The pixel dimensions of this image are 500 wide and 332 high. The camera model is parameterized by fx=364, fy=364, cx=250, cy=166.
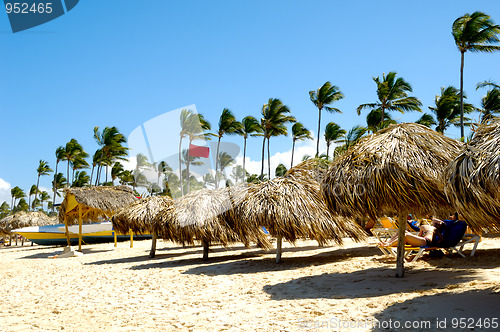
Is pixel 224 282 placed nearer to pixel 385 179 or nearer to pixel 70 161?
pixel 385 179

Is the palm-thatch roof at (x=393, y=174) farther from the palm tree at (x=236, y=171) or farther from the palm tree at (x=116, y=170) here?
the palm tree at (x=236, y=171)

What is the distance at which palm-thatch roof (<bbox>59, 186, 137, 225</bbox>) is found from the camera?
691 inches

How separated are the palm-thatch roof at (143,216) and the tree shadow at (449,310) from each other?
381 inches

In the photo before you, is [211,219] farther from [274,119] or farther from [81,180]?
[81,180]

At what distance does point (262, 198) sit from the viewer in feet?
30.1

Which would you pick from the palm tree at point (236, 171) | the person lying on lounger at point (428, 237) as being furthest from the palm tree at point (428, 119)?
the palm tree at point (236, 171)

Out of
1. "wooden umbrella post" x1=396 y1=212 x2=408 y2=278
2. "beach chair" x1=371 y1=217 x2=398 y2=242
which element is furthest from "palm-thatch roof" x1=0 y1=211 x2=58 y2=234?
"wooden umbrella post" x1=396 y1=212 x2=408 y2=278

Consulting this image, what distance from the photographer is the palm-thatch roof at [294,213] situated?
28.7ft

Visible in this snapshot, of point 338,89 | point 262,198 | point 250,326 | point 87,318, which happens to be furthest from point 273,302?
point 338,89

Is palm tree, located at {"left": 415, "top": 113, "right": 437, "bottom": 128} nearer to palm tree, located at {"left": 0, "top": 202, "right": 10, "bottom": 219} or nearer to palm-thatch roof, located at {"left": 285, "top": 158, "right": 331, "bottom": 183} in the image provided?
palm-thatch roof, located at {"left": 285, "top": 158, "right": 331, "bottom": 183}

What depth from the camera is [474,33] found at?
21.1 metres

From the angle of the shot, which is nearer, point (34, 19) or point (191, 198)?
point (34, 19)

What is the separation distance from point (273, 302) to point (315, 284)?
1.32m

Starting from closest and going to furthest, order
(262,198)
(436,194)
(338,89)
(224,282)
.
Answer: (436,194) → (224,282) → (262,198) → (338,89)
